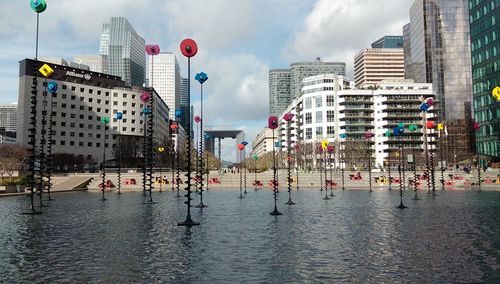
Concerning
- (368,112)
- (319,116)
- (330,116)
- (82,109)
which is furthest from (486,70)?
(82,109)

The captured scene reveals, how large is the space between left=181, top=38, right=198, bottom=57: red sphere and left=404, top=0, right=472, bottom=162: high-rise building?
16458cm

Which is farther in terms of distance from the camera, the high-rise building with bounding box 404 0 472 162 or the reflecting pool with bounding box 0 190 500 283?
the high-rise building with bounding box 404 0 472 162

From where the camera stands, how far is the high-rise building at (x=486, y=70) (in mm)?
102250

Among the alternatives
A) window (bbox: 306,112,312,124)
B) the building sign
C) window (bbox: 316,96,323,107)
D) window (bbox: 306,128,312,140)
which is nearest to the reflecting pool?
the building sign

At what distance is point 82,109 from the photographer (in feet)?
478

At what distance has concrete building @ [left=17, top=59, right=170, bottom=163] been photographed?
137375 mm

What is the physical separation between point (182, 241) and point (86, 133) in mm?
137717

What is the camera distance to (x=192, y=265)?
1377cm

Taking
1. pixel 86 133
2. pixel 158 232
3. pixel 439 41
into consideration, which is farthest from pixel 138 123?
pixel 158 232

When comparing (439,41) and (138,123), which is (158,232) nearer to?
(138,123)

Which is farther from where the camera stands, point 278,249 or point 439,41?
point 439,41

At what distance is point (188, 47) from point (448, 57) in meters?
A: 175

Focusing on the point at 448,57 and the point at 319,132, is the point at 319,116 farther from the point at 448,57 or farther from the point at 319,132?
the point at 448,57

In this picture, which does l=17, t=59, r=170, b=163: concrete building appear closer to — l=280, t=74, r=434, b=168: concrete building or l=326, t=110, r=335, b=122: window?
l=280, t=74, r=434, b=168: concrete building
